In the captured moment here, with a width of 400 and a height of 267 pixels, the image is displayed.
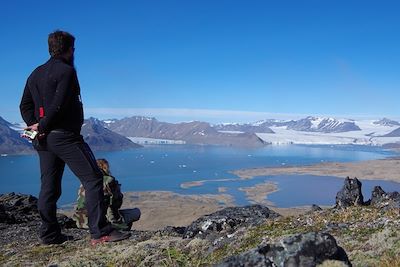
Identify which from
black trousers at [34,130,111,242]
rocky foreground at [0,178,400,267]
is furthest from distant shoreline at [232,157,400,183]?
black trousers at [34,130,111,242]

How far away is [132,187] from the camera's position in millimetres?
114875

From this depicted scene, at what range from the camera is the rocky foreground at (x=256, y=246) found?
325cm

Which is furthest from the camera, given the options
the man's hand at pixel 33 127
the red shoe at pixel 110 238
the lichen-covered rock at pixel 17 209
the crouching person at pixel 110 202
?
the lichen-covered rock at pixel 17 209

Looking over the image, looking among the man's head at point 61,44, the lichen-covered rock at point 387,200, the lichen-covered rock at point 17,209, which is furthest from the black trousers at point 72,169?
the lichen-covered rock at point 17,209

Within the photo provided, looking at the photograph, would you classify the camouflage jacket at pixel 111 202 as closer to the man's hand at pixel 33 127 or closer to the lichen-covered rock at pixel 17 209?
the lichen-covered rock at pixel 17 209

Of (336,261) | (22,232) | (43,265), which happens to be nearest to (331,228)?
(336,261)

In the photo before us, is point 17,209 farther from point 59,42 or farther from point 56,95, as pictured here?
point 59,42

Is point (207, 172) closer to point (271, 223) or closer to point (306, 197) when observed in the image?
point (306, 197)

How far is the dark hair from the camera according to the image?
5.15 meters

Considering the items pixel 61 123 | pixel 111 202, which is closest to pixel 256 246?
pixel 61 123

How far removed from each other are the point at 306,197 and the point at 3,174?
102 metres

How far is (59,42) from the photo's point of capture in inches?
204

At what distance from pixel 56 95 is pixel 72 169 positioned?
37.4 inches

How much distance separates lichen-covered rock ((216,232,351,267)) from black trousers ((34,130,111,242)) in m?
2.58
